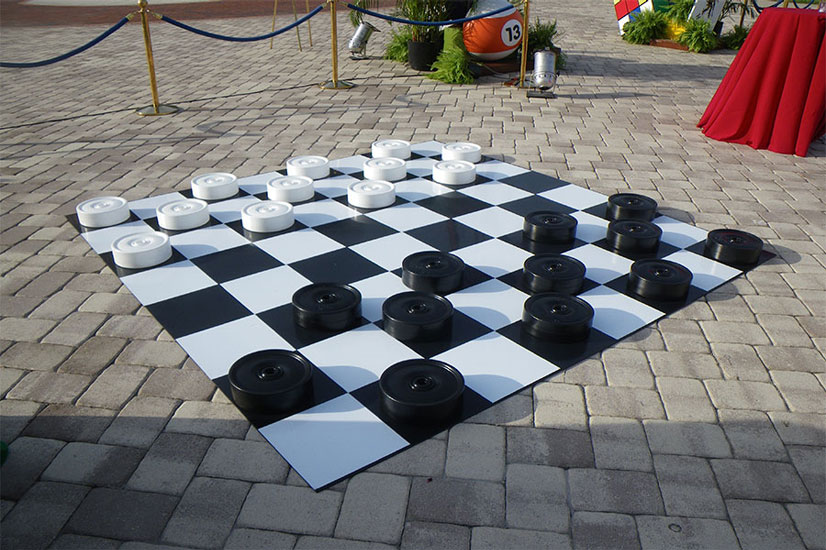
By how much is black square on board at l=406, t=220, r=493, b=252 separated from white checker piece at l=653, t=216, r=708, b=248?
990 mm

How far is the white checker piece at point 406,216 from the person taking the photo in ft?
11.5

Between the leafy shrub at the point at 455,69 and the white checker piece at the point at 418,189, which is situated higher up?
the leafy shrub at the point at 455,69

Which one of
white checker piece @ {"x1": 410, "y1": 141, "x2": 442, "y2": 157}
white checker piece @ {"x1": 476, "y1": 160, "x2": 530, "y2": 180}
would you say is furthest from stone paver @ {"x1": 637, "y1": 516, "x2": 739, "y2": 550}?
white checker piece @ {"x1": 410, "y1": 141, "x2": 442, "y2": 157}

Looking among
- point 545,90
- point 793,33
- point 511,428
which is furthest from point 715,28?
point 511,428

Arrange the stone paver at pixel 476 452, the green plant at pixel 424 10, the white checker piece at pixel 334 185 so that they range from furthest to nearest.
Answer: the green plant at pixel 424 10 < the white checker piece at pixel 334 185 < the stone paver at pixel 476 452

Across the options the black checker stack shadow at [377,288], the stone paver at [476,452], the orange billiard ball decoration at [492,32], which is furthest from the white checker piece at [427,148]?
the stone paver at [476,452]

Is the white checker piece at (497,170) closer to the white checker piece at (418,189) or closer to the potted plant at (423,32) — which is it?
the white checker piece at (418,189)

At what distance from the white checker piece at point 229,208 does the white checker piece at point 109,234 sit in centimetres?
38

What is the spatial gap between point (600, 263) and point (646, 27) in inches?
318

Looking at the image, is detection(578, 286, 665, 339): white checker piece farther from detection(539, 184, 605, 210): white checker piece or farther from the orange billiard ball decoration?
the orange billiard ball decoration

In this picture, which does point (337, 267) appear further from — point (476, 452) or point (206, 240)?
point (476, 452)

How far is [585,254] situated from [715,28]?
27.6 ft

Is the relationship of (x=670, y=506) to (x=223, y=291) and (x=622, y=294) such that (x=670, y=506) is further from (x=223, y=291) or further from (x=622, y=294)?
(x=223, y=291)

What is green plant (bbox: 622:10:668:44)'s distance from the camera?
9766mm
